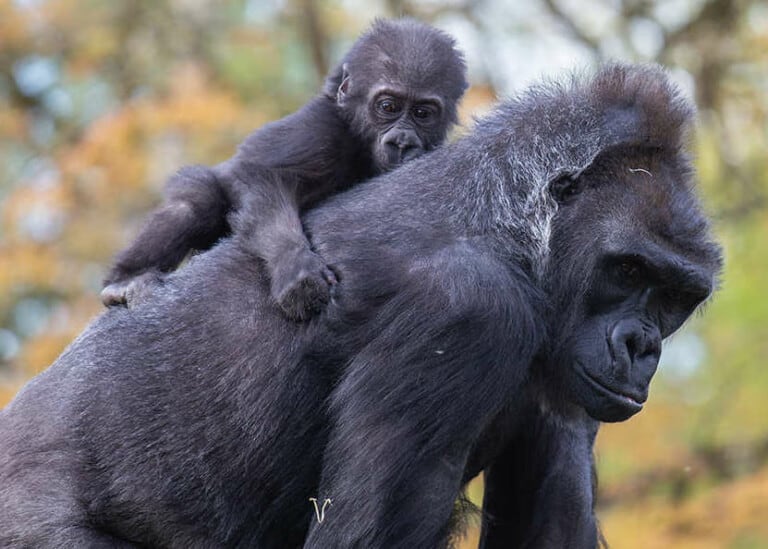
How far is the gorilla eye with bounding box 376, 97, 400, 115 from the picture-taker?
517cm

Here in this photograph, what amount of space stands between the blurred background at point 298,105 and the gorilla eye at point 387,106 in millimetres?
3160

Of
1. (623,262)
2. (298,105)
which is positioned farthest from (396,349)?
(298,105)

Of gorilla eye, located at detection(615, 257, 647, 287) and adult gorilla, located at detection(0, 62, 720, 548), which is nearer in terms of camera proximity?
adult gorilla, located at detection(0, 62, 720, 548)

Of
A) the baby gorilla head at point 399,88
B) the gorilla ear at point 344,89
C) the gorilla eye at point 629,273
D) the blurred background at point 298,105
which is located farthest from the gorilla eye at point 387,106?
the blurred background at point 298,105

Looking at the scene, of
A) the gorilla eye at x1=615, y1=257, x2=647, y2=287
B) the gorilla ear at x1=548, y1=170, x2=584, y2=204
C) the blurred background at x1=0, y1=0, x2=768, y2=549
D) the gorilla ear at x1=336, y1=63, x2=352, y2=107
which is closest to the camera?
the gorilla eye at x1=615, y1=257, x2=647, y2=287

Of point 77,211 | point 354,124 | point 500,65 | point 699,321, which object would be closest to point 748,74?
point 500,65

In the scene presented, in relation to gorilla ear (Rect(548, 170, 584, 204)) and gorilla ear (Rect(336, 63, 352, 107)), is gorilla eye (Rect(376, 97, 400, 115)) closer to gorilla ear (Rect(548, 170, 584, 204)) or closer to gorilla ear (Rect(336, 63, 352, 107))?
gorilla ear (Rect(336, 63, 352, 107))

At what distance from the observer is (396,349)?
3.91 m

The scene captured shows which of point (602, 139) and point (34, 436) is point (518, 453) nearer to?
point (602, 139)

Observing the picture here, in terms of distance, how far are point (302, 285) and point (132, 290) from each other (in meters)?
0.86

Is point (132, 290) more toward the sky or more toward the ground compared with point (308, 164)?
more toward the ground

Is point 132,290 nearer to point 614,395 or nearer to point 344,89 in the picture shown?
point 344,89

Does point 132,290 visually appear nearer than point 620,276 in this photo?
No

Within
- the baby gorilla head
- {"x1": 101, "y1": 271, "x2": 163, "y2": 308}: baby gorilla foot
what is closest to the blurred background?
the baby gorilla head
